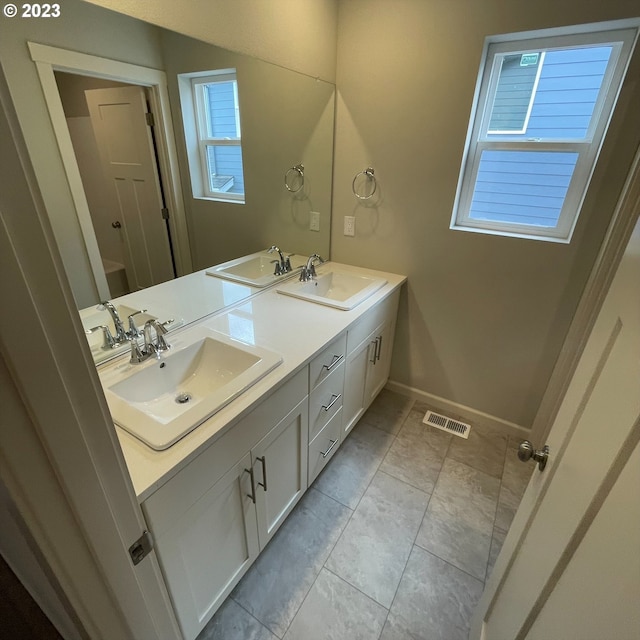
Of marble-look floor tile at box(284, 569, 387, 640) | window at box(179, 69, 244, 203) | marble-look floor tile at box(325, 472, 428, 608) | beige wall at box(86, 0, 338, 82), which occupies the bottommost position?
marble-look floor tile at box(284, 569, 387, 640)

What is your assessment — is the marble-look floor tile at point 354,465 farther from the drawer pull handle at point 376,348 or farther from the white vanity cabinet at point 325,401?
the drawer pull handle at point 376,348

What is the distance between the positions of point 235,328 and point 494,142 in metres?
1.59

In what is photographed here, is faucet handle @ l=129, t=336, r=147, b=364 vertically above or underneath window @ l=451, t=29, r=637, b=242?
underneath

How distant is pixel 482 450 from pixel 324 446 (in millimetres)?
1008

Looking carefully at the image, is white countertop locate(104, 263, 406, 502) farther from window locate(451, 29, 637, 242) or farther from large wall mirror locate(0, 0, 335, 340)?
window locate(451, 29, 637, 242)

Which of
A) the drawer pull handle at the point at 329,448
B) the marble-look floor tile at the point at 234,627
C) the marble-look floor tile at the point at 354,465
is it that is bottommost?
the marble-look floor tile at the point at 234,627

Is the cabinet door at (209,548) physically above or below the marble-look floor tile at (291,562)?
above

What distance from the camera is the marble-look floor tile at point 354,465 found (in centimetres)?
177

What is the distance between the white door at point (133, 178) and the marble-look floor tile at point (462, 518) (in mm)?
1646

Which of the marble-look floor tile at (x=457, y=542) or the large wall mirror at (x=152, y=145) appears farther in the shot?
the marble-look floor tile at (x=457, y=542)

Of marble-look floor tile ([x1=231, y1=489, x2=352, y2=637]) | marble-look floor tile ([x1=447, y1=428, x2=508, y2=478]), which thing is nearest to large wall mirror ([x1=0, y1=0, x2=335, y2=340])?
marble-look floor tile ([x1=231, y1=489, x2=352, y2=637])

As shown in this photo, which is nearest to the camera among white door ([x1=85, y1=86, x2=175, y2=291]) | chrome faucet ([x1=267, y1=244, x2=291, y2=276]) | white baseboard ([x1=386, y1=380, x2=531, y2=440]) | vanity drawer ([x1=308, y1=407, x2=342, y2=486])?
white door ([x1=85, y1=86, x2=175, y2=291])

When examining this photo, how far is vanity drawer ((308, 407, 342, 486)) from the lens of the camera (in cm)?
161

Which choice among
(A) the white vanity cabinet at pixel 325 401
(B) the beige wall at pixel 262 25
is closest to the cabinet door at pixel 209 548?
(A) the white vanity cabinet at pixel 325 401
